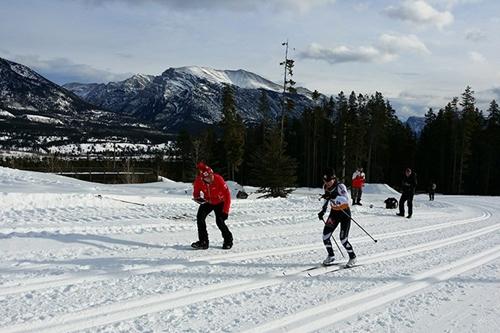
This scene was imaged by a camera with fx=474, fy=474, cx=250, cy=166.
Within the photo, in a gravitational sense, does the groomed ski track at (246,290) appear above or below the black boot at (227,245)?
below

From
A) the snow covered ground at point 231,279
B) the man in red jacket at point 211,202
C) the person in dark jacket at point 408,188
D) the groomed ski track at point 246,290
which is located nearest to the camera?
the groomed ski track at point 246,290

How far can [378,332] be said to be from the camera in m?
5.57

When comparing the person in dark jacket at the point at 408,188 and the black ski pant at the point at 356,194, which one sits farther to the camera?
the black ski pant at the point at 356,194

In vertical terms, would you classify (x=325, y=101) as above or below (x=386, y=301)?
above

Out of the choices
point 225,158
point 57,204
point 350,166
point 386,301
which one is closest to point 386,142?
point 350,166

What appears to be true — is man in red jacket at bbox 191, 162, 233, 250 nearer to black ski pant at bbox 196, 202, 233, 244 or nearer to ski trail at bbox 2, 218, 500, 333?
black ski pant at bbox 196, 202, 233, 244

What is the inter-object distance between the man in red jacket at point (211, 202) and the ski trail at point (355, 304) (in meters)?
3.72

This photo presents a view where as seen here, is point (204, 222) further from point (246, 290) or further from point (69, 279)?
point (69, 279)

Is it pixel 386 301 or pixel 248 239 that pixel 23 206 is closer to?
pixel 248 239

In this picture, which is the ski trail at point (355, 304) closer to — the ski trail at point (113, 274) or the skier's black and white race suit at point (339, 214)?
the skier's black and white race suit at point (339, 214)

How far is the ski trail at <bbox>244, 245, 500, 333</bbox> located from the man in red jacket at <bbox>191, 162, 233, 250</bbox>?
12.2 feet

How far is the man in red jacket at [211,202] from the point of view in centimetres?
1001

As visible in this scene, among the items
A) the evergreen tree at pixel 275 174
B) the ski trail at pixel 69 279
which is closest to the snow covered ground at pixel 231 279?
the ski trail at pixel 69 279

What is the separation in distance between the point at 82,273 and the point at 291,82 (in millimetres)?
34012
